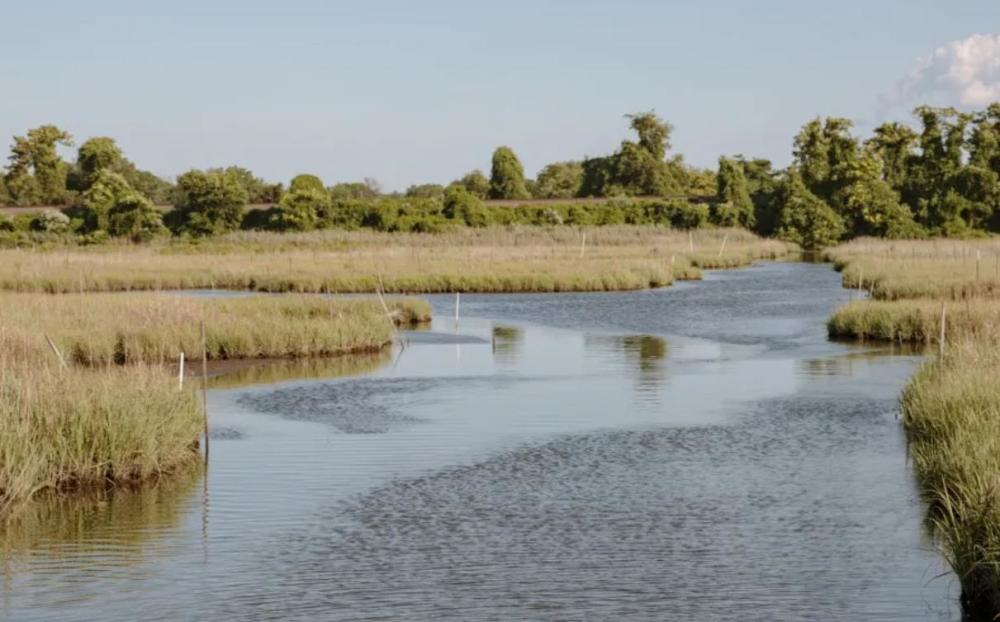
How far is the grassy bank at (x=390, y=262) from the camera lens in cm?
5175

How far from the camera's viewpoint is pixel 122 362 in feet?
92.1

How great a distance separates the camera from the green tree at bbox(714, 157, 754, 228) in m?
101

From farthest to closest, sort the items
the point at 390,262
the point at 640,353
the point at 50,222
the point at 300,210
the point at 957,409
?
the point at 300,210
the point at 50,222
the point at 390,262
the point at 640,353
the point at 957,409

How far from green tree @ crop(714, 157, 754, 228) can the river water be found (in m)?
73.3

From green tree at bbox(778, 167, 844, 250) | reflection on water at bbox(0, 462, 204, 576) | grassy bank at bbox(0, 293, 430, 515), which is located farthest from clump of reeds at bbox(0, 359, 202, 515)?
green tree at bbox(778, 167, 844, 250)

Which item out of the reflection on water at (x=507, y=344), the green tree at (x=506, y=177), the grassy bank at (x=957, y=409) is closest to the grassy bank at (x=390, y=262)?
the reflection on water at (x=507, y=344)

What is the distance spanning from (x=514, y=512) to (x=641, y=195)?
337 ft

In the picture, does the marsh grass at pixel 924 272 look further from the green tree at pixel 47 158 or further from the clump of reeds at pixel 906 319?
the green tree at pixel 47 158

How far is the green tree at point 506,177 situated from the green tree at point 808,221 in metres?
28.4

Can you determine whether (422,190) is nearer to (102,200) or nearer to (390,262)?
(102,200)

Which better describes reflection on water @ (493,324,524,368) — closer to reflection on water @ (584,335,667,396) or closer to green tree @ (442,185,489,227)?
reflection on water @ (584,335,667,396)

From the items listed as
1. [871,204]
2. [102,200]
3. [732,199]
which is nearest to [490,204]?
[732,199]

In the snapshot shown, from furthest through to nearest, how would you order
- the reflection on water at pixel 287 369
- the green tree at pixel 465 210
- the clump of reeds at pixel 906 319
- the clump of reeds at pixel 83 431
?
the green tree at pixel 465 210, the clump of reeds at pixel 906 319, the reflection on water at pixel 287 369, the clump of reeds at pixel 83 431

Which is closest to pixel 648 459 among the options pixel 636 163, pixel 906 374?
pixel 906 374
